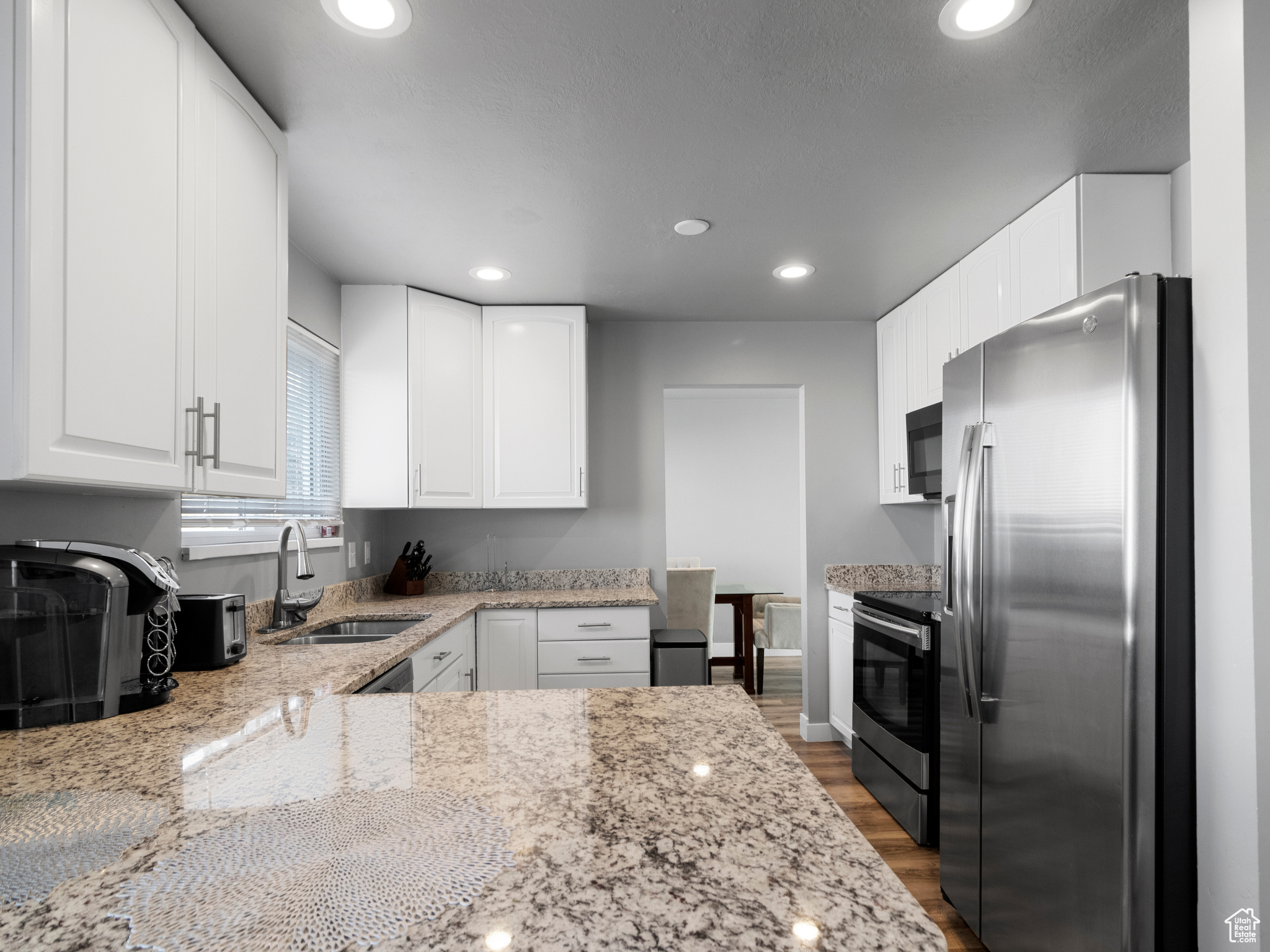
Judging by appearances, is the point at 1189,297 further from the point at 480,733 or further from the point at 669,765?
the point at 480,733

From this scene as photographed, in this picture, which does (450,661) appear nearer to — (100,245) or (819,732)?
(100,245)

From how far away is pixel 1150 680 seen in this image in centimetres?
140

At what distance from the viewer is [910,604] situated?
9.45 ft

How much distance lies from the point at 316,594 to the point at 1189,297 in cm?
267

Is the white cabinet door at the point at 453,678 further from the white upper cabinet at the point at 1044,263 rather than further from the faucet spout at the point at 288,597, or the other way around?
the white upper cabinet at the point at 1044,263

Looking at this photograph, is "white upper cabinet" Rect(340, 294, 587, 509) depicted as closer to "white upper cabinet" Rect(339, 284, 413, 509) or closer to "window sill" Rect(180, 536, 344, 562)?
"white upper cabinet" Rect(339, 284, 413, 509)

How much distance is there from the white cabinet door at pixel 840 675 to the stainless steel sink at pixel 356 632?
212 centimetres

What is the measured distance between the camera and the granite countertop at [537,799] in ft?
1.90

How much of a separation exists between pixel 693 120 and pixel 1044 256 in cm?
131

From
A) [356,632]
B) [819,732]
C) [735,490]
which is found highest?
[735,490]

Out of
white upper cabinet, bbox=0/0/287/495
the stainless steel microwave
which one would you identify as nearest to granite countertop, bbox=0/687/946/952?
white upper cabinet, bbox=0/0/287/495

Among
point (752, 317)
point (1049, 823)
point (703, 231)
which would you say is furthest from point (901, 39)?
point (752, 317)

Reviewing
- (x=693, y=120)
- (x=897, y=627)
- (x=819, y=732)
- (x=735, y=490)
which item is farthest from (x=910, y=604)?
(x=735, y=490)

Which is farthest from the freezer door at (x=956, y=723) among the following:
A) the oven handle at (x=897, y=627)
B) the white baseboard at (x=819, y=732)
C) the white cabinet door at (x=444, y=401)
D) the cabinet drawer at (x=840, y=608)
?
the white cabinet door at (x=444, y=401)
